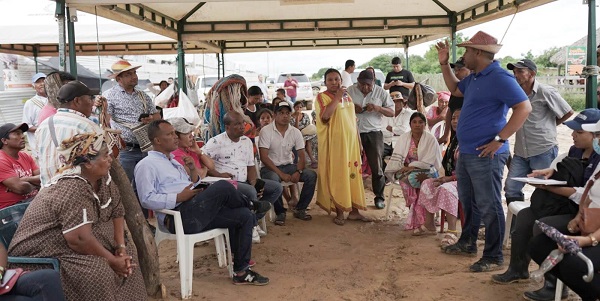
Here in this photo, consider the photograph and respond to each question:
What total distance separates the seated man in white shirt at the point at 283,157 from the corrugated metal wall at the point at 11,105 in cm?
1075

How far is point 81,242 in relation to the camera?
8.67 feet

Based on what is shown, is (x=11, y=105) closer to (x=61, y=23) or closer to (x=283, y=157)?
(x=283, y=157)

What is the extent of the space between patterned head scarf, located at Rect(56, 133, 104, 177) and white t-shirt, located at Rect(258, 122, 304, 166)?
3120 mm

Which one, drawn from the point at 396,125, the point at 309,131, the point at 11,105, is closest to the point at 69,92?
the point at 309,131

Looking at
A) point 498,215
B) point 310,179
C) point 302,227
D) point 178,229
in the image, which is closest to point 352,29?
point 310,179

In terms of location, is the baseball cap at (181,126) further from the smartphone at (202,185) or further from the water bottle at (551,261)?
the water bottle at (551,261)

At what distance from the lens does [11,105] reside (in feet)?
47.4

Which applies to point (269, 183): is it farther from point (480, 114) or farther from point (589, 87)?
point (589, 87)

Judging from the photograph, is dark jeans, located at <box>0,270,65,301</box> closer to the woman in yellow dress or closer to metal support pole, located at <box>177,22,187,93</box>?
the woman in yellow dress

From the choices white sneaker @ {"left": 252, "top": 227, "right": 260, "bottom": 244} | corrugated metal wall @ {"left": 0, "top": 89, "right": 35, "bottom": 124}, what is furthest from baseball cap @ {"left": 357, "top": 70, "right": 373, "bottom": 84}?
corrugated metal wall @ {"left": 0, "top": 89, "right": 35, "bottom": 124}

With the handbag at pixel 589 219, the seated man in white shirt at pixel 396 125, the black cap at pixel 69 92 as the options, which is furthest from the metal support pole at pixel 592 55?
the black cap at pixel 69 92

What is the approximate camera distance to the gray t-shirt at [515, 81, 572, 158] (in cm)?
446

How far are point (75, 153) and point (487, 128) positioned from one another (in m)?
2.84

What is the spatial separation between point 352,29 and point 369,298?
4944 millimetres
